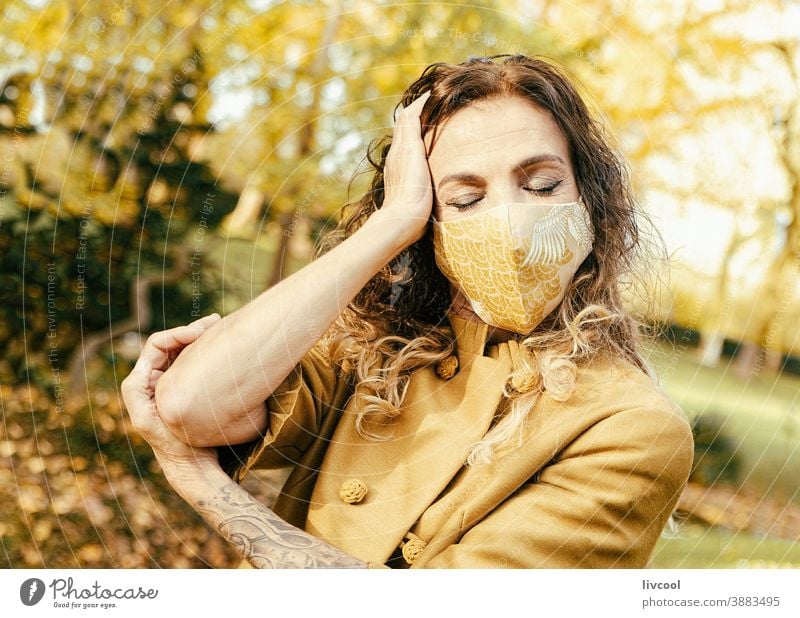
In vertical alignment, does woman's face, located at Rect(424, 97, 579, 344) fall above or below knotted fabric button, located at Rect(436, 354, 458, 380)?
above

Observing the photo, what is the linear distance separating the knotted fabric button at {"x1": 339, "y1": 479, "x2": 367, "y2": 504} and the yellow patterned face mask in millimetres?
292

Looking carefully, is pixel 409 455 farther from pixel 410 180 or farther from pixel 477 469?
pixel 410 180

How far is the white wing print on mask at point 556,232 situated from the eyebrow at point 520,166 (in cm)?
6

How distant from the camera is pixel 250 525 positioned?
120cm

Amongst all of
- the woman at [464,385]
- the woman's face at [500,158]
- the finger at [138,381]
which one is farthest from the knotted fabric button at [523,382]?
the finger at [138,381]

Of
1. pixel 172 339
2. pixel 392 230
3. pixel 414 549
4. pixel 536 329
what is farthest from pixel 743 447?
pixel 172 339

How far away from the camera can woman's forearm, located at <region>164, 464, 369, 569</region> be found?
118 cm

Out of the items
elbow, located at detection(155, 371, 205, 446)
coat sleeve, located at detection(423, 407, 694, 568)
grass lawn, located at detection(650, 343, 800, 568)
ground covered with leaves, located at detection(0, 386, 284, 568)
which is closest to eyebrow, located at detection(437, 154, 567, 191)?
coat sleeve, located at detection(423, 407, 694, 568)

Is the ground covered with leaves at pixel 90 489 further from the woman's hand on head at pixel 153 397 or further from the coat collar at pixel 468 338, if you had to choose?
the coat collar at pixel 468 338

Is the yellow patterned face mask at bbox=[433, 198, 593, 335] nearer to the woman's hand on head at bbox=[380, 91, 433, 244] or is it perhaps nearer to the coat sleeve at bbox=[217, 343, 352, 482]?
the woman's hand on head at bbox=[380, 91, 433, 244]

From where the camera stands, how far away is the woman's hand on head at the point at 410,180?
1135 millimetres
